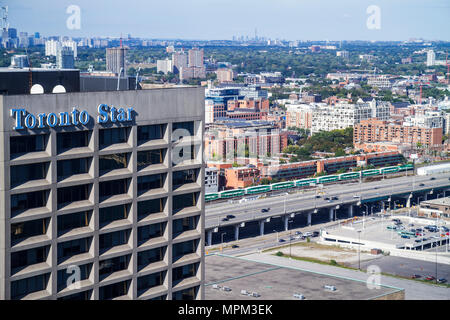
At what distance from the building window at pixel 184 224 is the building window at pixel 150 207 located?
38cm

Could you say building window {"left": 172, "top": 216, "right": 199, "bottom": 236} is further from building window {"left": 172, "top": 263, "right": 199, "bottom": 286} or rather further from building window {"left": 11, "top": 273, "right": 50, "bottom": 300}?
building window {"left": 11, "top": 273, "right": 50, "bottom": 300}

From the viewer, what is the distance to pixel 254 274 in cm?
2931

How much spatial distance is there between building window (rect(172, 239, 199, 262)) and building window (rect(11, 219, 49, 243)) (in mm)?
2542

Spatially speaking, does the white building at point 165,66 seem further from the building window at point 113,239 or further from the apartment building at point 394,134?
the building window at point 113,239

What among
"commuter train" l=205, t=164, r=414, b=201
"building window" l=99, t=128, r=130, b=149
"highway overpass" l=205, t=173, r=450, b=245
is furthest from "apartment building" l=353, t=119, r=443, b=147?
"building window" l=99, t=128, r=130, b=149

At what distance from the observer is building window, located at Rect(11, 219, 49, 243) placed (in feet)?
36.0

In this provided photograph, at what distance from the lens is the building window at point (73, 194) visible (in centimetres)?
1149

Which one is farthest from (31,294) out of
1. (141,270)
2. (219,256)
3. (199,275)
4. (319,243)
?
(319,243)

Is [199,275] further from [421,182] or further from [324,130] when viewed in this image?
[324,130]

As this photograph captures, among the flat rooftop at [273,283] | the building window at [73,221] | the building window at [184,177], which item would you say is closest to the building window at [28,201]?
the building window at [73,221]

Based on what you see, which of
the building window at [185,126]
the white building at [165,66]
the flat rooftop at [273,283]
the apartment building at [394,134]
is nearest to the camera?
the building window at [185,126]

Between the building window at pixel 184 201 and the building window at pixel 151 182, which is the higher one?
the building window at pixel 151 182

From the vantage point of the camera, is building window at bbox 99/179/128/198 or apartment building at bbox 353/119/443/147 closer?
building window at bbox 99/179/128/198

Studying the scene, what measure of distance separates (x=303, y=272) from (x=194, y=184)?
16.2 m
